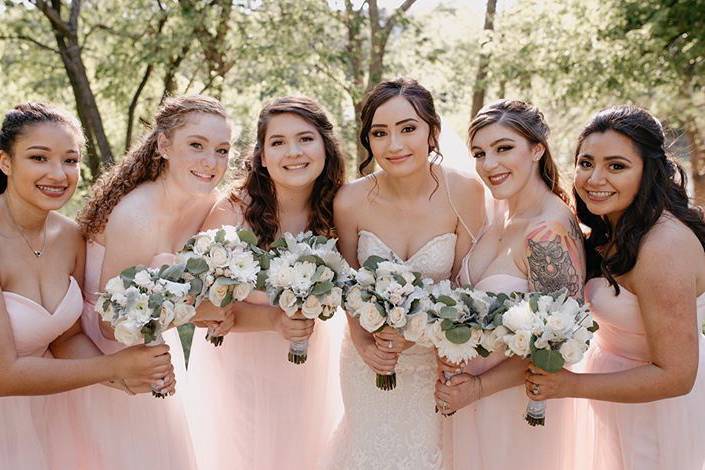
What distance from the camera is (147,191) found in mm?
4164

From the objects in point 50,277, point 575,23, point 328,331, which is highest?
point 575,23

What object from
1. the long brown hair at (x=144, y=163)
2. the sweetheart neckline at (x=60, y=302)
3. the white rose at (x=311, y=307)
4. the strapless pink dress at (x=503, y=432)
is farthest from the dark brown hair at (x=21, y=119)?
the strapless pink dress at (x=503, y=432)

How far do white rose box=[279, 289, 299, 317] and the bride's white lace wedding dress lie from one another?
2.67 feet

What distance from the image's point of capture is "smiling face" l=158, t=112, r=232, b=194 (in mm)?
4102

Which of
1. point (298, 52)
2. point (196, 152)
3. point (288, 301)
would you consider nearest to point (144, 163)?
→ point (196, 152)

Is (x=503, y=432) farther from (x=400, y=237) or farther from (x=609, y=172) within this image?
(x=609, y=172)

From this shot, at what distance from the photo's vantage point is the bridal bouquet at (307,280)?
3.46 meters

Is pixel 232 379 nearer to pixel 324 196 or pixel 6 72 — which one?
pixel 324 196

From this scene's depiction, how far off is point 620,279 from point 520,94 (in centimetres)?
1651

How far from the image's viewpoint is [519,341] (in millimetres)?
3234

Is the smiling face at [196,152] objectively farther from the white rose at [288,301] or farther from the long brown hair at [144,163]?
the white rose at [288,301]

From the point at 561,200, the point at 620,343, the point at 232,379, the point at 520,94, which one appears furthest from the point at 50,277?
the point at 520,94

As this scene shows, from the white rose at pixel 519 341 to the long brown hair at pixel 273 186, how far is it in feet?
5.46

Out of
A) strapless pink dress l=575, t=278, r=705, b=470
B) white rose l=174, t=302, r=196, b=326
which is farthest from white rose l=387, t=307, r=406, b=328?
strapless pink dress l=575, t=278, r=705, b=470
